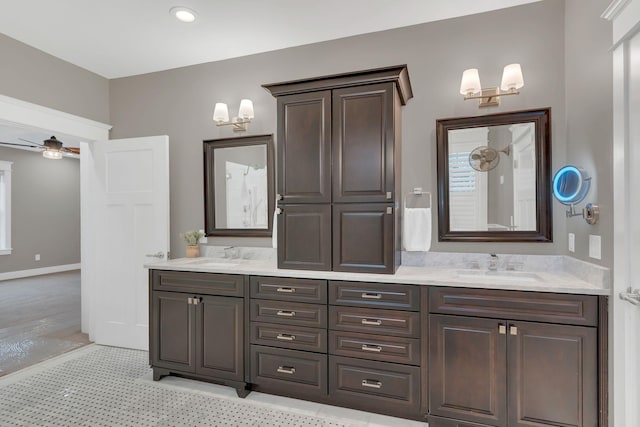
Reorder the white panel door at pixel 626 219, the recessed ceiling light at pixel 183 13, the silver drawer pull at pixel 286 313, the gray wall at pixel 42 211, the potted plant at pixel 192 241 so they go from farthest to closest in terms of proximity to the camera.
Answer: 1. the gray wall at pixel 42 211
2. the potted plant at pixel 192 241
3. the recessed ceiling light at pixel 183 13
4. the silver drawer pull at pixel 286 313
5. the white panel door at pixel 626 219

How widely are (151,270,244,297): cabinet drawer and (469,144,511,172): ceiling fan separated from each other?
1.95 metres

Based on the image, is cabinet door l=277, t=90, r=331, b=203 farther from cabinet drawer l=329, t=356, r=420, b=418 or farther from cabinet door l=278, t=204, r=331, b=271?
cabinet drawer l=329, t=356, r=420, b=418

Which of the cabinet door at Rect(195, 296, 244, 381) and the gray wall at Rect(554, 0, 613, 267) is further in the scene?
the cabinet door at Rect(195, 296, 244, 381)

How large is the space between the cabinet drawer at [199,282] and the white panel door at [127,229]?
0.55 m

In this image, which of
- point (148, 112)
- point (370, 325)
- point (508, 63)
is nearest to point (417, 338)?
point (370, 325)

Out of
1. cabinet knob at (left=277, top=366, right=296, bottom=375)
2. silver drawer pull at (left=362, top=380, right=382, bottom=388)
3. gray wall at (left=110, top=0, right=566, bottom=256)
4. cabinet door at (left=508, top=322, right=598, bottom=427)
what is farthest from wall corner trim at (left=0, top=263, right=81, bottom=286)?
cabinet door at (left=508, top=322, right=598, bottom=427)

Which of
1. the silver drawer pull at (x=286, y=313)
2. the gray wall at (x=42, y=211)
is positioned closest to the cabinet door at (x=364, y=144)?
the silver drawer pull at (x=286, y=313)

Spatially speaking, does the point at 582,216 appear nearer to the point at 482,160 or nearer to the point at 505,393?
the point at 482,160

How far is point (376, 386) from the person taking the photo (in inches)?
85.4

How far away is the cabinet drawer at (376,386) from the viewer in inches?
82.9

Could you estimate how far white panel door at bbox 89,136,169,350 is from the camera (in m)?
3.27

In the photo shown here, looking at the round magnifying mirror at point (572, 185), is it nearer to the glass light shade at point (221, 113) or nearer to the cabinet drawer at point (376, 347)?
the cabinet drawer at point (376, 347)

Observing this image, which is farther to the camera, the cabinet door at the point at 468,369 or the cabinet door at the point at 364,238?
the cabinet door at the point at 364,238

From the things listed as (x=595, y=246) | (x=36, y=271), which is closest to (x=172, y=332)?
(x=595, y=246)
